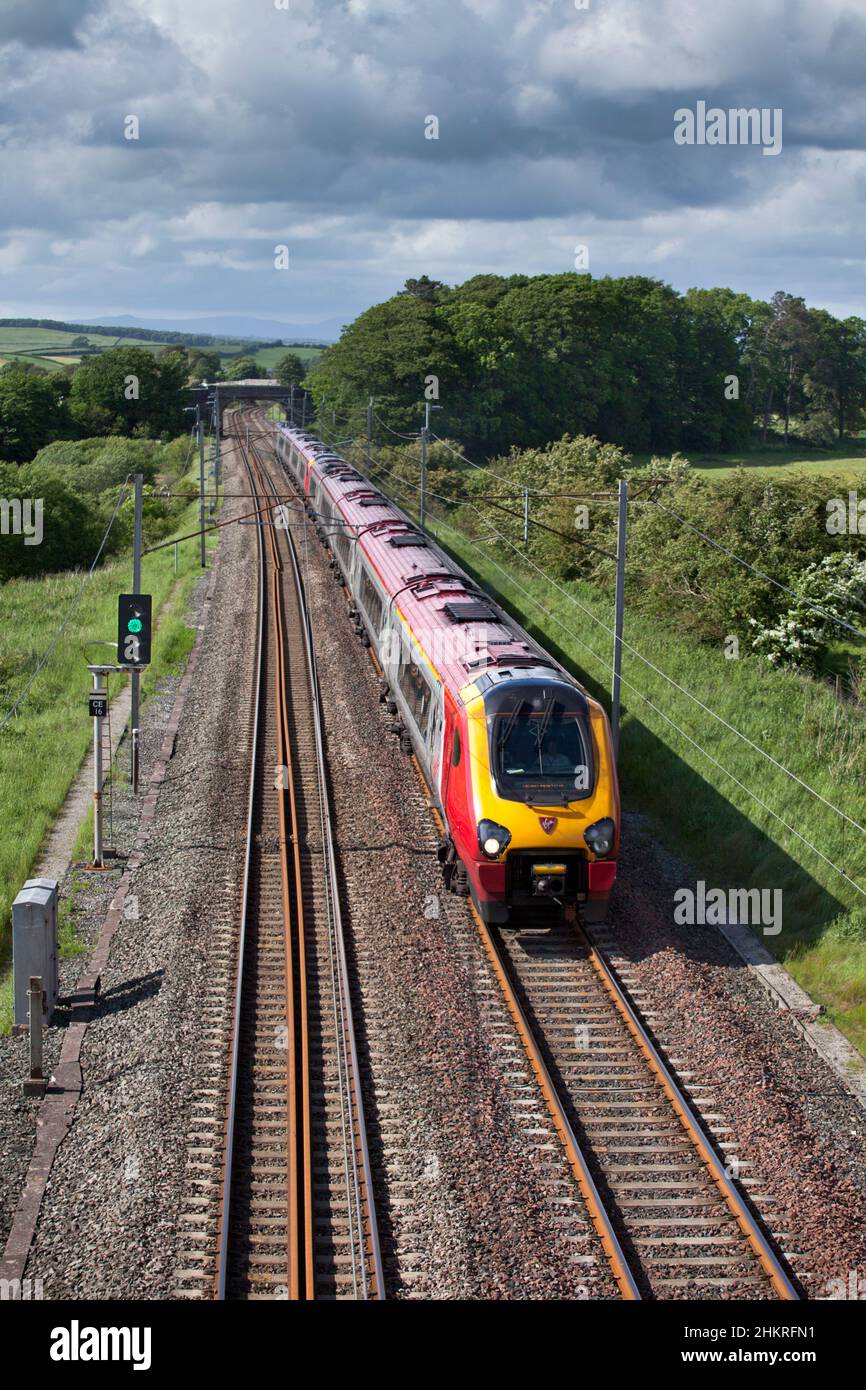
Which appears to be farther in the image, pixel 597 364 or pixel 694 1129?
pixel 597 364

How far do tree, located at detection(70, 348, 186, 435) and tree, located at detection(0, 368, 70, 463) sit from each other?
12.9 feet

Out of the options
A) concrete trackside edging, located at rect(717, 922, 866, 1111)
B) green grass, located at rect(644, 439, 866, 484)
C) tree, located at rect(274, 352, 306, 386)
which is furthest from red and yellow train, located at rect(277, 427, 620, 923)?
tree, located at rect(274, 352, 306, 386)

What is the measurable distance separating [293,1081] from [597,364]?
268ft

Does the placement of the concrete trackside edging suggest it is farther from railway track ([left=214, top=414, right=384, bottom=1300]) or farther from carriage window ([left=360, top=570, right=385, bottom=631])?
carriage window ([left=360, top=570, right=385, bottom=631])

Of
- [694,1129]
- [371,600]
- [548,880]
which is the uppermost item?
[371,600]

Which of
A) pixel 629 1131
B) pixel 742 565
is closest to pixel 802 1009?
pixel 629 1131

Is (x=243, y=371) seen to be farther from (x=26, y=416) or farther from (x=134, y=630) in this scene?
(x=134, y=630)

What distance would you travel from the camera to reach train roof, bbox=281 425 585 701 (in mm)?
16953

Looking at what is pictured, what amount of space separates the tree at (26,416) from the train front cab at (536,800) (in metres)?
80.9

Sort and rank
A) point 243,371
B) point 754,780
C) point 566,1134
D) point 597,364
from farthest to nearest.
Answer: point 243,371 < point 597,364 < point 754,780 < point 566,1134

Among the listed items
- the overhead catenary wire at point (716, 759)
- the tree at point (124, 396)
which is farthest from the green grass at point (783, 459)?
the overhead catenary wire at point (716, 759)

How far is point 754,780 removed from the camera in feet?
71.0
